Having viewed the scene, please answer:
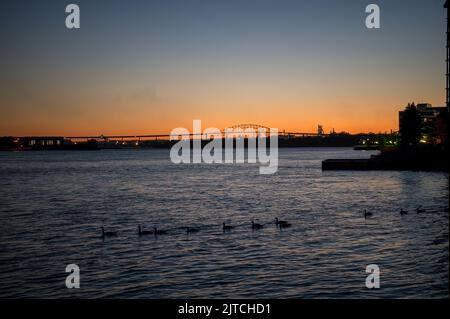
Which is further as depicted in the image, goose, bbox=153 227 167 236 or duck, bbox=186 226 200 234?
duck, bbox=186 226 200 234

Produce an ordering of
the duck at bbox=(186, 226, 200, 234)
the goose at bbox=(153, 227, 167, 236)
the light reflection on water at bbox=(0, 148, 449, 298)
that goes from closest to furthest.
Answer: the light reflection on water at bbox=(0, 148, 449, 298) < the goose at bbox=(153, 227, 167, 236) < the duck at bbox=(186, 226, 200, 234)

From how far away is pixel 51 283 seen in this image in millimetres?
20656

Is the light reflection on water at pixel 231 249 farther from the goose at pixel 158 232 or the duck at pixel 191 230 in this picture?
the goose at pixel 158 232

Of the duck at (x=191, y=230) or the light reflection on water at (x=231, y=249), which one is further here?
the duck at (x=191, y=230)

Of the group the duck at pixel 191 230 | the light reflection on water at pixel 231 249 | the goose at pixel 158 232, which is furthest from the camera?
the duck at pixel 191 230

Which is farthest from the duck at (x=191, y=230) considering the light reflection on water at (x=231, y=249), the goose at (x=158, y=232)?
the goose at (x=158, y=232)

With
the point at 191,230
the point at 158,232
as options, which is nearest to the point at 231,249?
the point at 191,230

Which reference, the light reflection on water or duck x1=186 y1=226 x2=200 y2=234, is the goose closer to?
the light reflection on water

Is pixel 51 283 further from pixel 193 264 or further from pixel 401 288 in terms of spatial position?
pixel 401 288

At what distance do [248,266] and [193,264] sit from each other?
2740 mm

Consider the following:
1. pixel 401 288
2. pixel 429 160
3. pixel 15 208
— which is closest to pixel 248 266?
pixel 401 288

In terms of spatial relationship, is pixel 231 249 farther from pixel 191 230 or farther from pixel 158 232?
pixel 158 232

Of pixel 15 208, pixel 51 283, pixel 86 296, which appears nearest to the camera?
pixel 86 296

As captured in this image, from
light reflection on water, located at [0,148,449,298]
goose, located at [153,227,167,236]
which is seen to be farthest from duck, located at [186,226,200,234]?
goose, located at [153,227,167,236]
